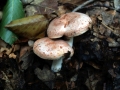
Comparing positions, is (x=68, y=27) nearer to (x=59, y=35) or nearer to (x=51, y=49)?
(x=59, y=35)

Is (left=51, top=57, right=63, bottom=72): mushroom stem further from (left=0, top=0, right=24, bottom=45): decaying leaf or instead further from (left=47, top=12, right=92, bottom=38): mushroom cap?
(left=0, top=0, right=24, bottom=45): decaying leaf

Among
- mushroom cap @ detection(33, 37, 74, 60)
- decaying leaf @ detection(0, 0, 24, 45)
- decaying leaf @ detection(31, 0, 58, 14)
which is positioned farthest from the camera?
decaying leaf @ detection(31, 0, 58, 14)

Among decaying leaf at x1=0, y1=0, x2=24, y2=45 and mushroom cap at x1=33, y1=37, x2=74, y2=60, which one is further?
decaying leaf at x1=0, y1=0, x2=24, y2=45

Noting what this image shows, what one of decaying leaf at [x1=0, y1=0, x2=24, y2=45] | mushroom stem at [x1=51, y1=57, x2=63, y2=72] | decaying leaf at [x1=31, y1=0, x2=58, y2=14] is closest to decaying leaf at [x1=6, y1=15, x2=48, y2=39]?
decaying leaf at [x1=0, y1=0, x2=24, y2=45]

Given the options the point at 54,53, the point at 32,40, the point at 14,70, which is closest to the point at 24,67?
the point at 14,70

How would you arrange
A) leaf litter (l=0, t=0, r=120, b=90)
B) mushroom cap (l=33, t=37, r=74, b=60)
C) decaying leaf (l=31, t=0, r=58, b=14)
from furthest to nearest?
decaying leaf (l=31, t=0, r=58, b=14)
leaf litter (l=0, t=0, r=120, b=90)
mushroom cap (l=33, t=37, r=74, b=60)

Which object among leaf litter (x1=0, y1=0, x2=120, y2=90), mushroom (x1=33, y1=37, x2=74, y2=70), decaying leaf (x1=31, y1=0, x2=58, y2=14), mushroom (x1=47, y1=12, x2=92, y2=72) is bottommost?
leaf litter (x1=0, y1=0, x2=120, y2=90)
